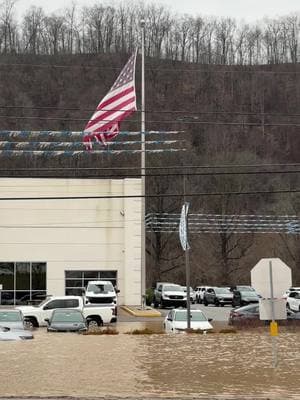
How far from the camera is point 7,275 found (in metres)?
51.4

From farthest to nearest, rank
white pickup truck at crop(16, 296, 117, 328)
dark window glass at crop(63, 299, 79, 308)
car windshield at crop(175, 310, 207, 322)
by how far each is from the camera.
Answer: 1. dark window glass at crop(63, 299, 79, 308)
2. white pickup truck at crop(16, 296, 117, 328)
3. car windshield at crop(175, 310, 207, 322)

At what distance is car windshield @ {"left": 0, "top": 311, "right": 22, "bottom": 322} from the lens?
29125 mm

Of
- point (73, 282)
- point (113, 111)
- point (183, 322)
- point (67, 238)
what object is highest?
point (113, 111)

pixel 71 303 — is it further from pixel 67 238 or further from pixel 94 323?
pixel 67 238

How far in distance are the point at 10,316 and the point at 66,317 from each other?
7.25ft

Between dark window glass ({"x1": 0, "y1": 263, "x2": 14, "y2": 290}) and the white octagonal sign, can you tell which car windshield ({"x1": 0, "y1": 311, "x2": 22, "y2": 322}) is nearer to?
the white octagonal sign

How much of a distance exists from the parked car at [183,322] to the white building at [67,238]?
19.8 meters

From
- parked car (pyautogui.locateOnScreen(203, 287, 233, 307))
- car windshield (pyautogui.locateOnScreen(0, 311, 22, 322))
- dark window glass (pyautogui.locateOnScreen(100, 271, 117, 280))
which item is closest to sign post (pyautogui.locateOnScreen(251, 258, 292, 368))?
car windshield (pyautogui.locateOnScreen(0, 311, 22, 322))

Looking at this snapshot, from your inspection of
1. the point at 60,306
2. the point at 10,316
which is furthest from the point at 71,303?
the point at 10,316

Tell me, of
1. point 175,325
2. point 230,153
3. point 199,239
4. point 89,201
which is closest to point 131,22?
point 230,153

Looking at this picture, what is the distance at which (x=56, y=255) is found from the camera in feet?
170

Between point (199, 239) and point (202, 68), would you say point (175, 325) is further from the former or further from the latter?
point (202, 68)

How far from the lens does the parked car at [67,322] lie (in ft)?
97.1

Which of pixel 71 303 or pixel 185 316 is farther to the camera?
pixel 71 303
